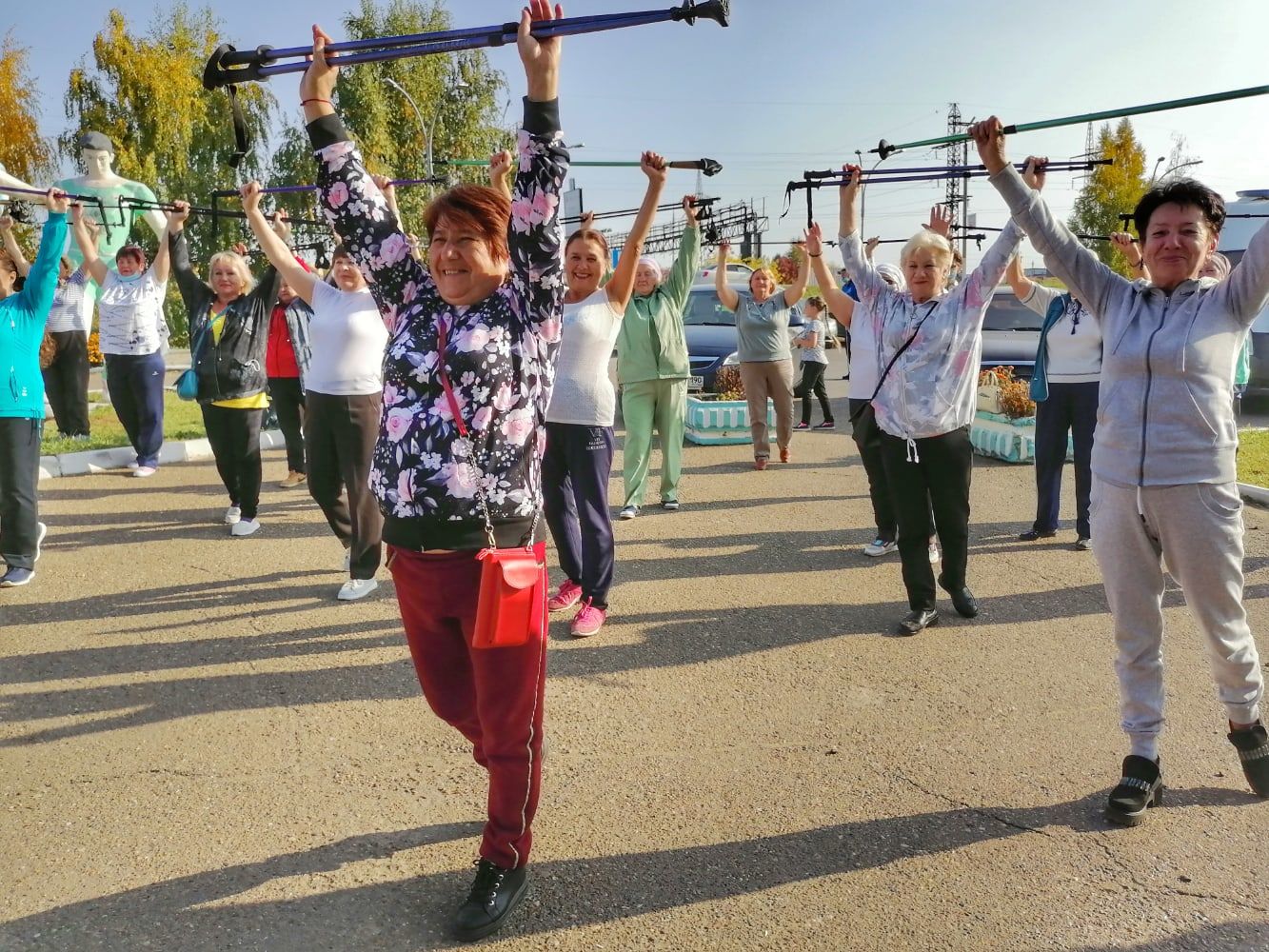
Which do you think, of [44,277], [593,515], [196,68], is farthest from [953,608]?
[196,68]

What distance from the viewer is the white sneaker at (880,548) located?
6.69m

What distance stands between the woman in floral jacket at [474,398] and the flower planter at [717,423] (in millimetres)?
8996

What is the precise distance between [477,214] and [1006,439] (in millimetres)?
8544

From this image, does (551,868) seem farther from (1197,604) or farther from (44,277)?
(44,277)

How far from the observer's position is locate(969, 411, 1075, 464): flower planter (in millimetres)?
10078

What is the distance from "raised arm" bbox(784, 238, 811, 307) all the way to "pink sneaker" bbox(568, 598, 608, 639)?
3730 millimetres

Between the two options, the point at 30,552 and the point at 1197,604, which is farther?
the point at 30,552

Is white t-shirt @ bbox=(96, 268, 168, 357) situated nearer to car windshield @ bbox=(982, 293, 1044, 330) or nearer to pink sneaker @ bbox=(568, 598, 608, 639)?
pink sneaker @ bbox=(568, 598, 608, 639)

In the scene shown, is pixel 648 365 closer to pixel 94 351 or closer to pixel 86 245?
pixel 86 245

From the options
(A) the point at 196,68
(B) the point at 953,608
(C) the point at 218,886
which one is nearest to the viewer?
(C) the point at 218,886

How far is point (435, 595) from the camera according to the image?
9.04 ft

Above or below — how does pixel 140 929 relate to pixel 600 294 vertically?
below

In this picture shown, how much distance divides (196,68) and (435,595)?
2930cm

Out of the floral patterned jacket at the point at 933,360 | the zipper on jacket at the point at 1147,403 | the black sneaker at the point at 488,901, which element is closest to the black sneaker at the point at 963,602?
the floral patterned jacket at the point at 933,360
